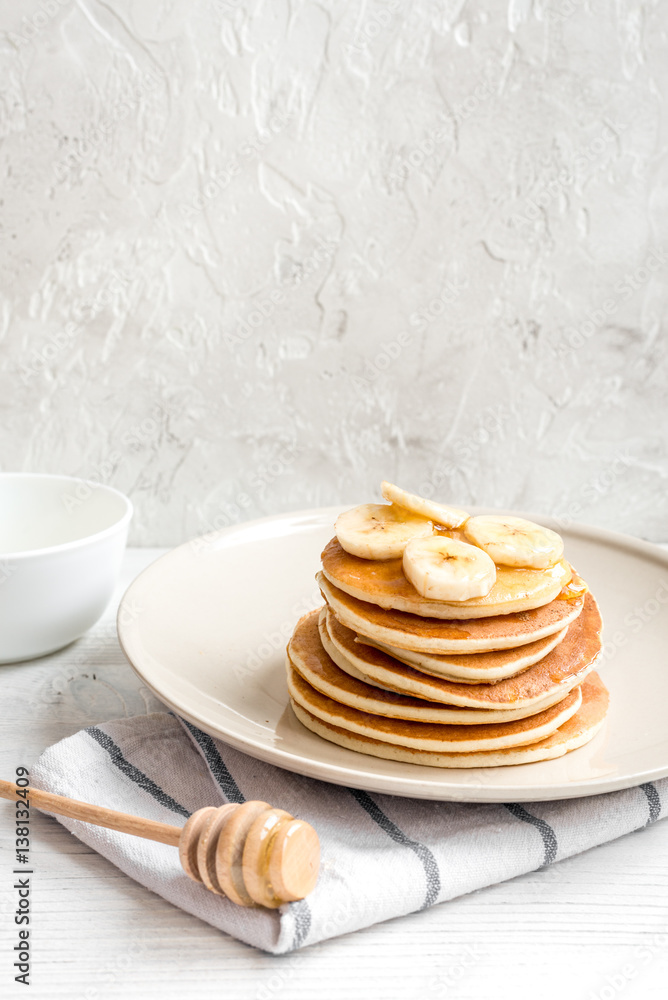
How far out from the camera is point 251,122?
1.71 metres

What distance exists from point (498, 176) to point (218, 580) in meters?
1.01

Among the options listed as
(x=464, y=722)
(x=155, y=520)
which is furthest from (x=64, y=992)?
(x=155, y=520)

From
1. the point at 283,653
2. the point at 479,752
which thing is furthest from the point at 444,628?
the point at 283,653

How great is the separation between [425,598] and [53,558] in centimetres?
60

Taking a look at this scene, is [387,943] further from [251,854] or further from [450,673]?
[450,673]

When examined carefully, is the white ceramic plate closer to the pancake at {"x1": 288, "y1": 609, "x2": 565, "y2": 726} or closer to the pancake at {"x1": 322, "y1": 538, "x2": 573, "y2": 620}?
the pancake at {"x1": 288, "y1": 609, "x2": 565, "y2": 726}

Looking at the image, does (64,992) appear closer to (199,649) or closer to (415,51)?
(199,649)

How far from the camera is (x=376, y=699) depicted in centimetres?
98

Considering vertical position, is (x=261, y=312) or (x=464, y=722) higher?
(x=261, y=312)

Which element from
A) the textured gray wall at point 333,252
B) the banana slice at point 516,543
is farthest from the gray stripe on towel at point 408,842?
the textured gray wall at point 333,252

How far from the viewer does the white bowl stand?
1271mm

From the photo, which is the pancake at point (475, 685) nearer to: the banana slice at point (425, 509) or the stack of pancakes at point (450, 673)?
the stack of pancakes at point (450, 673)

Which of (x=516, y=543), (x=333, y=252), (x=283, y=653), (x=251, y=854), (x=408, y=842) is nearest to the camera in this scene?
(x=251, y=854)

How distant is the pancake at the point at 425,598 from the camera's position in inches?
37.7
